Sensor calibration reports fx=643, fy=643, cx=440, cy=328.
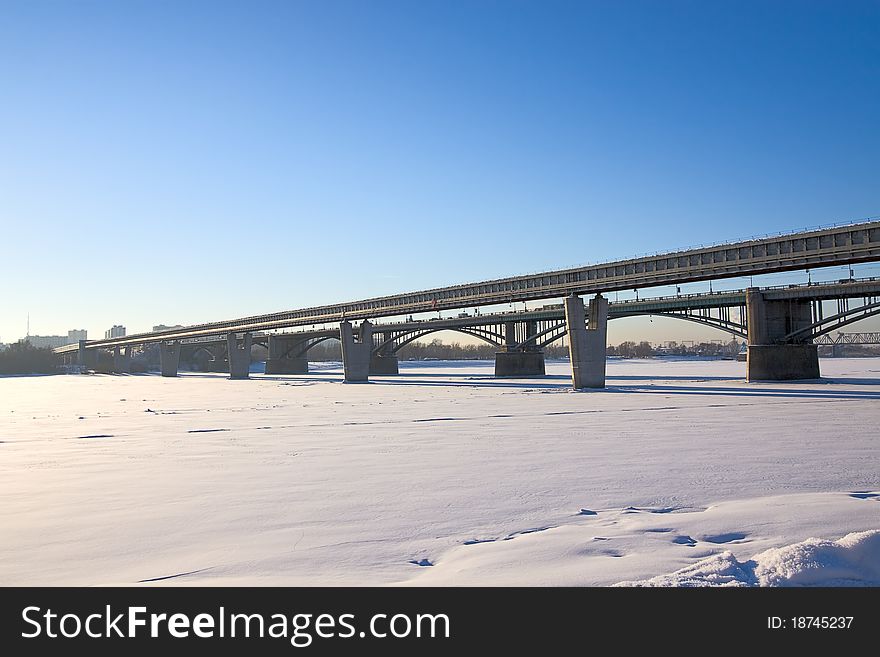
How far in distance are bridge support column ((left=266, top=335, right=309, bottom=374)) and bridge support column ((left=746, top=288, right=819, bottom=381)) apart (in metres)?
93.6

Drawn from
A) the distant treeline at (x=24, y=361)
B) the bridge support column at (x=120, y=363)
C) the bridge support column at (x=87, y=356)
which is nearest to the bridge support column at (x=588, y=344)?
the bridge support column at (x=120, y=363)

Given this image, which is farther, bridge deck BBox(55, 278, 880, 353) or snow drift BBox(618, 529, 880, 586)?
bridge deck BBox(55, 278, 880, 353)

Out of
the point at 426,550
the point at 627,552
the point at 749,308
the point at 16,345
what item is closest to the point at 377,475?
the point at 426,550

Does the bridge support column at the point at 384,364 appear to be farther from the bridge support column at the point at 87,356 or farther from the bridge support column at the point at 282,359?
the bridge support column at the point at 87,356

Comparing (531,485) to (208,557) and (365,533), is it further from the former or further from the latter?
(208,557)

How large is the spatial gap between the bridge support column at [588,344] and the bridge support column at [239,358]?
6997cm

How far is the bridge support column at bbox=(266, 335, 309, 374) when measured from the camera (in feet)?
441

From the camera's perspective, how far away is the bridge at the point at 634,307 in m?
41.4

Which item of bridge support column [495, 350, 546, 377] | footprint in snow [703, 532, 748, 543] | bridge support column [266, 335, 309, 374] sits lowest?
footprint in snow [703, 532, 748, 543]

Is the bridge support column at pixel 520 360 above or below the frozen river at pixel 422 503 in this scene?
above

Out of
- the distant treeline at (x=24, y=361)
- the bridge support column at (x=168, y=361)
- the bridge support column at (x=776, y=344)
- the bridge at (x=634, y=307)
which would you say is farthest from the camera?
the distant treeline at (x=24, y=361)

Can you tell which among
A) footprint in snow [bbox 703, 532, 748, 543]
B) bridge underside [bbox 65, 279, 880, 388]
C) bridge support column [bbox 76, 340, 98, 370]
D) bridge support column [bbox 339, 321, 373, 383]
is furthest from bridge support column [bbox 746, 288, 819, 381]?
bridge support column [bbox 76, 340, 98, 370]

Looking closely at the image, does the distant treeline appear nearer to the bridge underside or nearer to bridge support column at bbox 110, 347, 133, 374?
bridge support column at bbox 110, 347, 133, 374

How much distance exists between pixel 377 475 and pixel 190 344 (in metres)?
173
